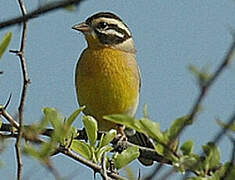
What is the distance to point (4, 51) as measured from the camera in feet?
5.87

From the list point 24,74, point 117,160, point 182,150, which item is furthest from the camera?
point 117,160

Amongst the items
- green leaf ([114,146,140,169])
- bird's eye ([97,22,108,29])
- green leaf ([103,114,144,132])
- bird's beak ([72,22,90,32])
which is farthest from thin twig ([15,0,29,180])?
bird's eye ([97,22,108,29])

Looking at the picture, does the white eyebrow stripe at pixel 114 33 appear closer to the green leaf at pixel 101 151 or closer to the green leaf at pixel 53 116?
the green leaf at pixel 101 151

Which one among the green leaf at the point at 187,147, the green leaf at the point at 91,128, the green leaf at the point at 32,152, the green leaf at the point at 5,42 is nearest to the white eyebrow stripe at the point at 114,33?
the green leaf at the point at 91,128

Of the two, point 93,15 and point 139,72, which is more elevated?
point 93,15

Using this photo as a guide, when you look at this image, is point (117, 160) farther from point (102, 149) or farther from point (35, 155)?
point (35, 155)

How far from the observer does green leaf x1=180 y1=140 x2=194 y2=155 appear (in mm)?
2322

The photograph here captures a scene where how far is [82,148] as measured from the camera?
3029mm

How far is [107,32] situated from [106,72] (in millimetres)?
744

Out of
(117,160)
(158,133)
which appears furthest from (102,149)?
(158,133)

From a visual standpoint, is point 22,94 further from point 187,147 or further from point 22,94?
point 187,147

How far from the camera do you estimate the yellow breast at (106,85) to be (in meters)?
5.64

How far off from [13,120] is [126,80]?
3.26 m

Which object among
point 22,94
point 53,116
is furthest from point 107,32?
point 22,94
